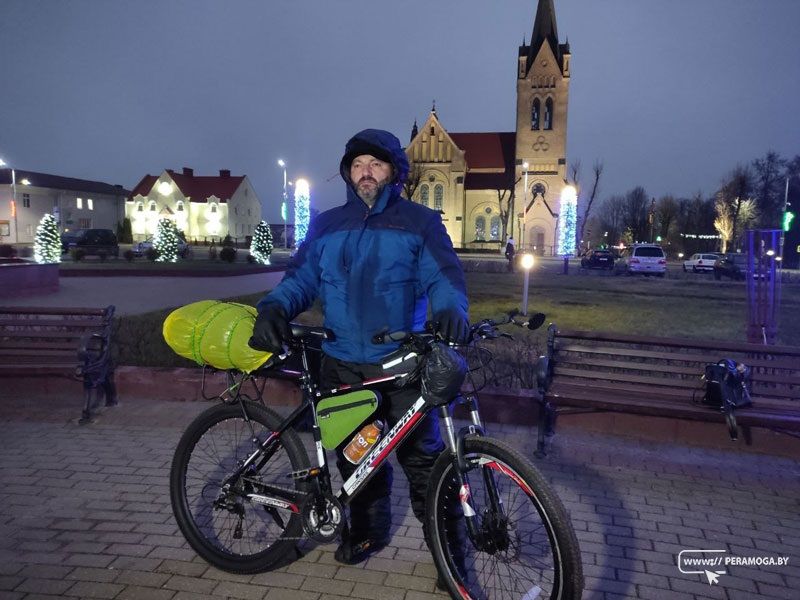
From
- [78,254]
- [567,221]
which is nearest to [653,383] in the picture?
[78,254]

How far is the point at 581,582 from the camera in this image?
2287 millimetres

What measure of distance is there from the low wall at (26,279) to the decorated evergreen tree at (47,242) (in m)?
14.2

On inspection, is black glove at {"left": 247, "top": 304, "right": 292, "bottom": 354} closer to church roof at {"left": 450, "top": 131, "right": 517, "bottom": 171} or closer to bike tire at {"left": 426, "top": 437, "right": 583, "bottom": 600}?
bike tire at {"left": 426, "top": 437, "right": 583, "bottom": 600}

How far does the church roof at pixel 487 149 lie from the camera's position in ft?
220

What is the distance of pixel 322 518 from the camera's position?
299 centimetres

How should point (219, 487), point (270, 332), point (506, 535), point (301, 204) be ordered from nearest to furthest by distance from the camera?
1. point (506, 535)
2. point (270, 332)
3. point (219, 487)
4. point (301, 204)

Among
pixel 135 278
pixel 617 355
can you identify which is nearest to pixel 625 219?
pixel 135 278

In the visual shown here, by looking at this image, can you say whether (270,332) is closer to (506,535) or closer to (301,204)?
(506,535)

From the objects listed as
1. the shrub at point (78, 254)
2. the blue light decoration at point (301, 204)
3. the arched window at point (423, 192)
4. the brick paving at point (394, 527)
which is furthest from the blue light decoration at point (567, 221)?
the brick paving at point (394, 527)

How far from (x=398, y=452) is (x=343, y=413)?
415 mm

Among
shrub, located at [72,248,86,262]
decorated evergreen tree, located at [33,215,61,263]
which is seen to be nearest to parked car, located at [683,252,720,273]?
shrub, located at [72,248,86,262]

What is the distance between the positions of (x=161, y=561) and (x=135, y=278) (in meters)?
20.8

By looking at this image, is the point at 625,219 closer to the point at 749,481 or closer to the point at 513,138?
the point at 513,138

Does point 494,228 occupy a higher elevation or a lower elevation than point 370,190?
higher
